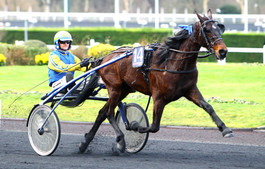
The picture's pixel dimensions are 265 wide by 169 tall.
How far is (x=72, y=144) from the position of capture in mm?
7805

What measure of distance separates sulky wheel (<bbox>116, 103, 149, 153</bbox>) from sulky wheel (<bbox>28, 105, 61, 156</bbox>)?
3.04 feet

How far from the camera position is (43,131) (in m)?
7.04

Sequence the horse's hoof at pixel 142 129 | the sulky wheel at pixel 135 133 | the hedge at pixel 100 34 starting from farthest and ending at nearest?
the hedge at pixel 100 34, the sulky wheel at pixel 135 133, the horse's hoof at pixel 142 129

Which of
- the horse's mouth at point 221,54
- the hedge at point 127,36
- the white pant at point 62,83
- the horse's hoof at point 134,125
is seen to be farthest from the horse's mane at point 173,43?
the hedge at point 127,36

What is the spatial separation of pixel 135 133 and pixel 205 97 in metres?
5.00

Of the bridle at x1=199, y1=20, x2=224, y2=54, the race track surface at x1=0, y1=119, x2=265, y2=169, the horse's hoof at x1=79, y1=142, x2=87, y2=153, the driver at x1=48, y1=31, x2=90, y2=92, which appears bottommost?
the race track surface at x1=0, y1=119, x2=265, y2=169

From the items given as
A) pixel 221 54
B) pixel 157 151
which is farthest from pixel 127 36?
pixel 221 54

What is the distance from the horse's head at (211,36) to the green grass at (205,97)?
12.5 ft

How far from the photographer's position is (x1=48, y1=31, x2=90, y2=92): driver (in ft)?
23.8

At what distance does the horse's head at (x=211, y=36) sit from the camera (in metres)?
5.87

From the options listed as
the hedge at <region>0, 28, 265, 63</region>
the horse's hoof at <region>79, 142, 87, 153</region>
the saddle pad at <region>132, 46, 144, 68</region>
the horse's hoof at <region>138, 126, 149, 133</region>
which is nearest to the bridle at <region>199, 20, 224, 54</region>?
the saddle pad at <region>132, 46, 144, 68</region>

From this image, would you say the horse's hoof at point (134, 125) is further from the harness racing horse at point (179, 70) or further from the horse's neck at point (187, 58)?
the horse's neck at point (187, 58)

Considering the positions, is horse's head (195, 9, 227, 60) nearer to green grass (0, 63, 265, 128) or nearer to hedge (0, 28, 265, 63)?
green grass (0, 63, 265, 128)

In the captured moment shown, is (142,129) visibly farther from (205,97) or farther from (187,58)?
(205,97)
